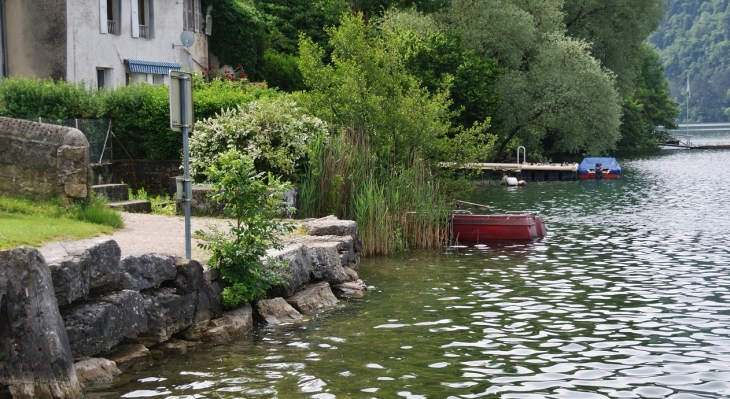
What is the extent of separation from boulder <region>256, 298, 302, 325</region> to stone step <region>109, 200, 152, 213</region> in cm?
554

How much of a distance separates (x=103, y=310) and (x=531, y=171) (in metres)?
44.8

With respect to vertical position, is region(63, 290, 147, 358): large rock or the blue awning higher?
the blue awning

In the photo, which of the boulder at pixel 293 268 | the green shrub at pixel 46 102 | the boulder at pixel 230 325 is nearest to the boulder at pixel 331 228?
the boulder at pixel 293 268

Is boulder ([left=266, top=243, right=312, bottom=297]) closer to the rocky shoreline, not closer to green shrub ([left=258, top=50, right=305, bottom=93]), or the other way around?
the rocky shoreline

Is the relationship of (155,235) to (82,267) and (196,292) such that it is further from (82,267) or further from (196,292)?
(82,267)

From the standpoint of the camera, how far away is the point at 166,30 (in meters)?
41.2

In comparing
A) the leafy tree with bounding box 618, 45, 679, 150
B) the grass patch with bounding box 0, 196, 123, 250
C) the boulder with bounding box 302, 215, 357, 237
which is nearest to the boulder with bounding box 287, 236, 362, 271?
the boulder with bounding box 302, 215, 357, 237

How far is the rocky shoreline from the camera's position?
10164 millimetres

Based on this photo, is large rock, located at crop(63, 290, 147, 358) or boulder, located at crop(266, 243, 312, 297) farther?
boulder, located at crop(266, 243, 312, 297)

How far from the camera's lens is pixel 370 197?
2202 centimetres

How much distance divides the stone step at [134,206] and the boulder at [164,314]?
6714mm

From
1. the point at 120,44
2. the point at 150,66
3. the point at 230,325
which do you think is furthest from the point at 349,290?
the point at 150,66

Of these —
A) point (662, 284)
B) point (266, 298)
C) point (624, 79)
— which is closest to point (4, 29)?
point (266, 298)

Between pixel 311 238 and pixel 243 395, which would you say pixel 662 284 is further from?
pixel 243 395
